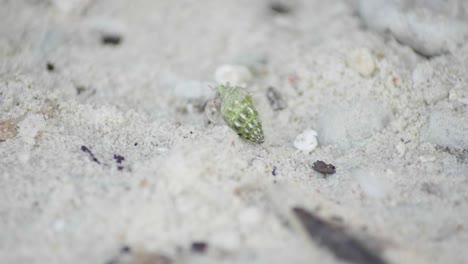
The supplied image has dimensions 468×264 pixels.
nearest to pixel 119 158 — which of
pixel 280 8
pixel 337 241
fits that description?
pixel 337 241

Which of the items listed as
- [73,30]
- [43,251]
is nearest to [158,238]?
[43,251]

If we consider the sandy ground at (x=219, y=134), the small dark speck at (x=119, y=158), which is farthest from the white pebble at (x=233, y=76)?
the small dark speck at (x=119, y=158)

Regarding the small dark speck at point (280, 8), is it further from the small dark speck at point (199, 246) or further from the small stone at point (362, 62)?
the small dark speck at point (199, 246)

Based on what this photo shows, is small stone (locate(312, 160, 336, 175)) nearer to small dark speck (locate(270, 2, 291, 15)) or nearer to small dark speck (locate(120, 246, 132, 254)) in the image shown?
small dark speck (locate(120, 246, 132, 254))

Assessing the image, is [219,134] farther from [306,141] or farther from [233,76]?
[233,76]

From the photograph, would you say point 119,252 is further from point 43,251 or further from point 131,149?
point 131,149

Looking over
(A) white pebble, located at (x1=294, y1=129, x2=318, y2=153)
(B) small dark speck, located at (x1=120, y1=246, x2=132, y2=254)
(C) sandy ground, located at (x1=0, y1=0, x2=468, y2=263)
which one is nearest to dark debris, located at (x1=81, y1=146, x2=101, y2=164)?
(C) sandy ground, located at (x1=0, y1=0, x2=468, y2=263)
